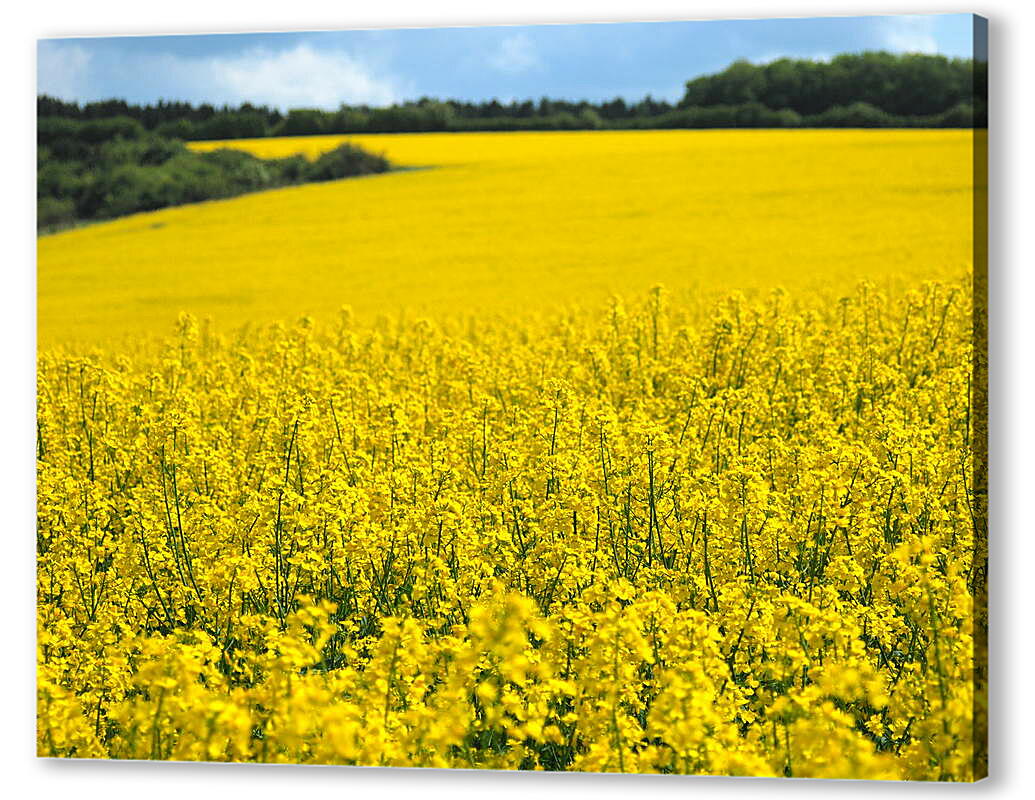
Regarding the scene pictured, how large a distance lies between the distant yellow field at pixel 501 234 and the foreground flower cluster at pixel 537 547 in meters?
0.13

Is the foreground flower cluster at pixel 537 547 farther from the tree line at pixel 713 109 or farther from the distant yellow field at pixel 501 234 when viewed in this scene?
the tree line at pixel 713 109

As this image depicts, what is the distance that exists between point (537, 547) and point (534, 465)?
438 mm

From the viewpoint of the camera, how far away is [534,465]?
16.6ft

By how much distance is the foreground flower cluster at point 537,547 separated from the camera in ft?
14.1

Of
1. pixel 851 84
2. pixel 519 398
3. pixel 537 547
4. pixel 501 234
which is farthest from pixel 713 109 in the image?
pixel 537 547

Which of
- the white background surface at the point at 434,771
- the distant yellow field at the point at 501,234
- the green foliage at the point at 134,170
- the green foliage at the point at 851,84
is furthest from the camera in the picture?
the green foliage at the point at 134,170

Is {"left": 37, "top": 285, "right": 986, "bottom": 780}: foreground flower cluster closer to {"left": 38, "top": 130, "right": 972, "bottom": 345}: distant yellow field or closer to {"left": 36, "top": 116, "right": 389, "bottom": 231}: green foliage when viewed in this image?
{"left": 38, "top": 130, "right": 972, "bottom": 345}: distant yellow field

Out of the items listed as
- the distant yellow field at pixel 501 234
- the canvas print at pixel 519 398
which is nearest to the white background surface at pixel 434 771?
the canvas print at pixel 519 398

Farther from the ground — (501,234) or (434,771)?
(501,234)

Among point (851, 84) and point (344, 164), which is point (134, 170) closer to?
point (344, 164)

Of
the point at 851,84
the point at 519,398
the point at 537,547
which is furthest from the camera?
the point at 519,398

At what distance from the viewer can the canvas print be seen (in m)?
4.39

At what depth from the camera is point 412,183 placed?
5887 mm

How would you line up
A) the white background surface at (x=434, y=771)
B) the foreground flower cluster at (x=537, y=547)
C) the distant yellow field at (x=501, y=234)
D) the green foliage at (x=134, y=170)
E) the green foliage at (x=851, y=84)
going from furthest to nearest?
the green foliage at (x=134, y=170), the distant yellow field at (x=501, y=234), the green foliage at (x=851, y=84), the white background surface at (x=434, y=771), the foreground flower cluster at (x=537, y=547)
